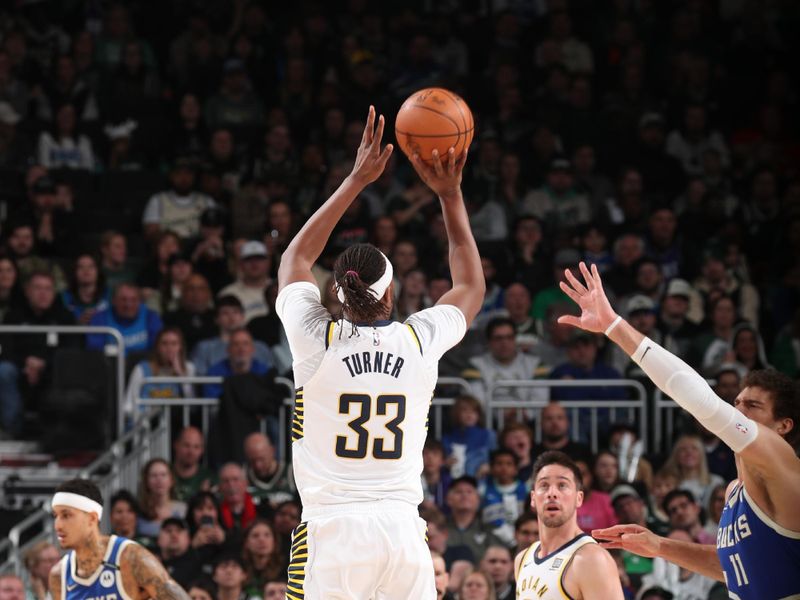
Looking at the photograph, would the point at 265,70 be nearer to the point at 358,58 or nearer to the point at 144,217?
the point at 358,58

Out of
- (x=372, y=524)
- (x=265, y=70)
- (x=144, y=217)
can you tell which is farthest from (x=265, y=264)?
(x=372, y=524)

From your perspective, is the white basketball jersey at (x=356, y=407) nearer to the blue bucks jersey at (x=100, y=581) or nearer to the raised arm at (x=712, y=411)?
the raised arm at (x=712, y=411)

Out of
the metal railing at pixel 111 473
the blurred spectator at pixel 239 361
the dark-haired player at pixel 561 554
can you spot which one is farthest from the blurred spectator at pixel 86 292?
the dark-haired player at pixel 561 554

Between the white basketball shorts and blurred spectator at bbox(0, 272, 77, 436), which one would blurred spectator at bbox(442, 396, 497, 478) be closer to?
blurred spectator at bbox(0, 272, 77, 436)

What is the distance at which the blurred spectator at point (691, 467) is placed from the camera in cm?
1222

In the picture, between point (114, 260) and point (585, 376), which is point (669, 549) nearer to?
point (585, 376)

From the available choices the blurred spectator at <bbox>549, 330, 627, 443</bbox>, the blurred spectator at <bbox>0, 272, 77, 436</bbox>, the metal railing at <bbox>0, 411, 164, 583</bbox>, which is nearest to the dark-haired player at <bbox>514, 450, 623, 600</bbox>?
the metal railing at <bbox>0, 411, 164, 583</bbox>

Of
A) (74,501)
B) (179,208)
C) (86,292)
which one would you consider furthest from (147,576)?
(179,208)

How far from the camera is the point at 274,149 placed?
1584cm

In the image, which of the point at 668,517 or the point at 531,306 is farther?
the point at 531,306

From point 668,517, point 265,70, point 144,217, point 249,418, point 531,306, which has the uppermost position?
point 265,70

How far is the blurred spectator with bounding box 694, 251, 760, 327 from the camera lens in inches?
566

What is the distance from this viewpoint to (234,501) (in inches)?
461

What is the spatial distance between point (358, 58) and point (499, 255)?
3650mm
